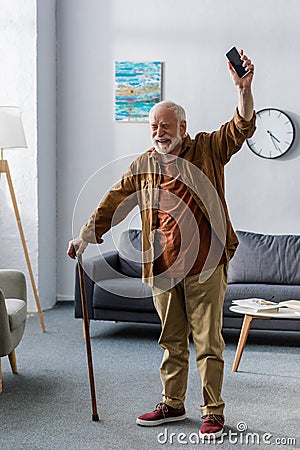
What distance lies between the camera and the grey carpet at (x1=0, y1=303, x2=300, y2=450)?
344 centimetres

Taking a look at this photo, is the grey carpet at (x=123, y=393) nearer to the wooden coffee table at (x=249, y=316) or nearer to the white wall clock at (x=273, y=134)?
the wooden coffee table at (x=249, y=316)

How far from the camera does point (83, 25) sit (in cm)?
680

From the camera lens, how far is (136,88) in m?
6.70

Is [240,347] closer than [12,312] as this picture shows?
No

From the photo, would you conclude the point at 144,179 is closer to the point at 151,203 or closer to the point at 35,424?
the point at 151,203

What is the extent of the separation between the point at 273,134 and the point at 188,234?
3.19 m

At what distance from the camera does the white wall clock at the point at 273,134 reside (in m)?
6.43

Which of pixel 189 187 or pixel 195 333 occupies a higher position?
pixel 189 187

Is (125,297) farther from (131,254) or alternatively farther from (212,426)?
(212,426)

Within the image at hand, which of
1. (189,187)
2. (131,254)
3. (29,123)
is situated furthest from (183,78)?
(189,187)

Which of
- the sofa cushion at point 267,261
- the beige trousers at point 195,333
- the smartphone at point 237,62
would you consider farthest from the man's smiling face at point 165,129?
the sofa cushion at point 267,261

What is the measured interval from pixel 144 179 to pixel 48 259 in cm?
334

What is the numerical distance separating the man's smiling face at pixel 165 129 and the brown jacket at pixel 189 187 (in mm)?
73

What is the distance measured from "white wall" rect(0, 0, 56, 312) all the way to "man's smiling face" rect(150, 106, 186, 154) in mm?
3147
